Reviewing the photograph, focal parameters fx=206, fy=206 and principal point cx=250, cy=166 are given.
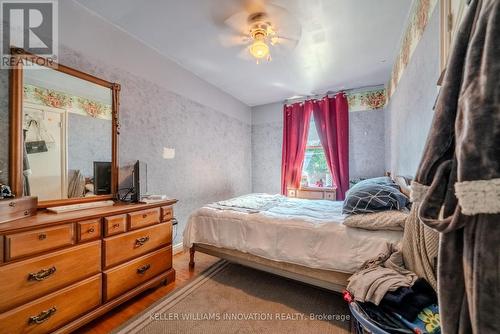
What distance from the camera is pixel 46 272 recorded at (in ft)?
4.13

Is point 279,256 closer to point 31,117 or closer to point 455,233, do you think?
point 455,233

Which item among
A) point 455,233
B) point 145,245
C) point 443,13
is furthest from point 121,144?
point 443,13

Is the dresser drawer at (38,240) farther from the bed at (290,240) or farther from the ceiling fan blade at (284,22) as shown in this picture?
the ceiling fan blade at (284,22)

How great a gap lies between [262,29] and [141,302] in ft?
8.95

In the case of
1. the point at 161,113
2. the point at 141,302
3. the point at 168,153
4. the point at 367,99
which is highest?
the point at 367,99

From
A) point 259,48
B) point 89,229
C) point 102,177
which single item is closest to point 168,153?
point 102,177

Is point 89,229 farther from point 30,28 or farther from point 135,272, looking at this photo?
point 30,28

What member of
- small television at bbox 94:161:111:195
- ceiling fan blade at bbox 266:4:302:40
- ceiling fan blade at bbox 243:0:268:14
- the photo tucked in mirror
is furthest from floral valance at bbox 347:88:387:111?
small television at bbox 94:161:111:195

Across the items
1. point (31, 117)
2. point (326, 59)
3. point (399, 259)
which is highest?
point (326, 59)

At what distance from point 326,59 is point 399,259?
2502 millimetres

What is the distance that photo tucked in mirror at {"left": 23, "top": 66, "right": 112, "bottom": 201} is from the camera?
1589mm

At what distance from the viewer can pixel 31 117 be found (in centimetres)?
158

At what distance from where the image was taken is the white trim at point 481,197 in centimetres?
43

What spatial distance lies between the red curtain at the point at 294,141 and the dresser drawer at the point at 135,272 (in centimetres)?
280
